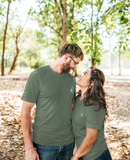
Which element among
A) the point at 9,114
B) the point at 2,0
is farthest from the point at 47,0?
the point at 2,0

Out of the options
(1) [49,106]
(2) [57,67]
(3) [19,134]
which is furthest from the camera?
(3) [19,134]

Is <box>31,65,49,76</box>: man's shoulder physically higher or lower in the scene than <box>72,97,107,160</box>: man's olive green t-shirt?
higher

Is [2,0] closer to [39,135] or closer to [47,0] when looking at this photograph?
[47,0]

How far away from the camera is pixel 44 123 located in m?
2.01

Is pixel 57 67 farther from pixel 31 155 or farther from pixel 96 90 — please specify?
pixel 31 155

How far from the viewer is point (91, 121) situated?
1844mm

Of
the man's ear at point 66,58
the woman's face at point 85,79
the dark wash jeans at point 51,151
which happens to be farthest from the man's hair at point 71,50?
the dark wash jeans at point 51,151

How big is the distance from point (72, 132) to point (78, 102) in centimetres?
41

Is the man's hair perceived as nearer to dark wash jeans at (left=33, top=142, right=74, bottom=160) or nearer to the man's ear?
the man's ear

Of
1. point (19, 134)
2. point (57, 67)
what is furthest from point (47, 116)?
point (19, 134)

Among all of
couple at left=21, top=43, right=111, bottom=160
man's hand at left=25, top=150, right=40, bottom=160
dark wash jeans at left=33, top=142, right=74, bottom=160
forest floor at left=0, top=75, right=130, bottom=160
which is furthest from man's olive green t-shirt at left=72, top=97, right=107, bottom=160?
forest floor at left=0, top=75, right=130, bottom=160

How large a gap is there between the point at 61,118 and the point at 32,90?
515 millimetres

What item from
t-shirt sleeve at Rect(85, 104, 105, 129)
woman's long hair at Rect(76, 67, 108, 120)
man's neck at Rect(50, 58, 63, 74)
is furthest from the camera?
man's neck at Rect(50, 58, 63, 74)

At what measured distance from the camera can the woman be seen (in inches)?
73.3
